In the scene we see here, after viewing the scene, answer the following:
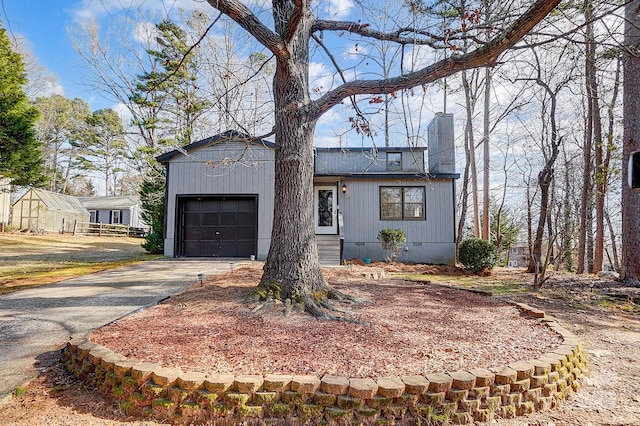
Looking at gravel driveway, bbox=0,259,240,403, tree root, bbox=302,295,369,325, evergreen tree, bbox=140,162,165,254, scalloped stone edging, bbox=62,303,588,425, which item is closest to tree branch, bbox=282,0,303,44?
tree root, bbox=302,295,369,325

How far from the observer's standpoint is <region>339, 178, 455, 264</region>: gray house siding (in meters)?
12.5

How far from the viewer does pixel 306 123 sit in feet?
15.9

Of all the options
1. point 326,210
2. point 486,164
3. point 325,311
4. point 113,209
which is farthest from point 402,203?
point 113,209

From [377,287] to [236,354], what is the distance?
376cm

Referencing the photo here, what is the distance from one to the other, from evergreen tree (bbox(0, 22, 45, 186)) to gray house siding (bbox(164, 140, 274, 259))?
10.2 meters

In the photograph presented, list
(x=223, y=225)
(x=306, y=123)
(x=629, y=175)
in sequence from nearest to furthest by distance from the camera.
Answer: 1. (x=629, y=175)
2. (x=306, y=123)
3. (x=223, y=225)

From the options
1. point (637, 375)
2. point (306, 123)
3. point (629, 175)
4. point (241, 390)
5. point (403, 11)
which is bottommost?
point (637, 375)

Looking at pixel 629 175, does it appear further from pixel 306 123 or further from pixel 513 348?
pixel 306 123

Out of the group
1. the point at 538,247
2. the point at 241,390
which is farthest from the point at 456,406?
the point at 538,247

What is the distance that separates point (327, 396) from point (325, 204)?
35.8 feet

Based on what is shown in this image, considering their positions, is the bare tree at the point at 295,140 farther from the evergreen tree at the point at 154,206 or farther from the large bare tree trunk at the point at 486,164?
the large bare tree trunk at the point at 486,164

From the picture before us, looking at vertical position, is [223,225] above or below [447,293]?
above

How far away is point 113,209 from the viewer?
31016 millimetres

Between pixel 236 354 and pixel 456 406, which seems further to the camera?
pixel 236 354
